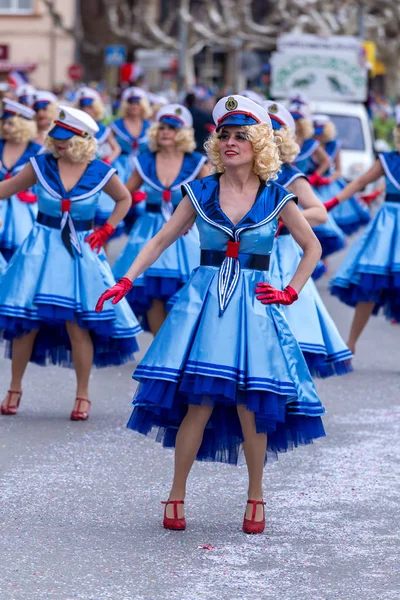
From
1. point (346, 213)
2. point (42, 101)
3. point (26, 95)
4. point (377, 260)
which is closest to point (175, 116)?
point (377, 260)

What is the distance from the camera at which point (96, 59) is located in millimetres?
59500

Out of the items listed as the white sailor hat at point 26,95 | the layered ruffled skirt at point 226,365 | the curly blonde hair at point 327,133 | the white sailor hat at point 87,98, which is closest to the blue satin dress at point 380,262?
the layered ruffled skirt at point 226,365

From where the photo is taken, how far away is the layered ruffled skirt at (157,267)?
977cm

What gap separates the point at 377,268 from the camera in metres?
9.96

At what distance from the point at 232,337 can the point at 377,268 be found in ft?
14.4

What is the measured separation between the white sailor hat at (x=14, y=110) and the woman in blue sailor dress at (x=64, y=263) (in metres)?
3.13

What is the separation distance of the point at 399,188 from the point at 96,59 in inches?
1993

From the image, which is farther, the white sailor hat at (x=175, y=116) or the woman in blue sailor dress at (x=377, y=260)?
the woman in blue sailor dress at (x=377, y=260)

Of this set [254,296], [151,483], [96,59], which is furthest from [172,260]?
[96,59]

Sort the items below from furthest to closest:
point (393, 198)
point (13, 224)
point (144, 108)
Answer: point (144, 108) < point (13, 224) < point (393, 198)

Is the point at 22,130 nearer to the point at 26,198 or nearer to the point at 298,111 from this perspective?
the point at 26,198

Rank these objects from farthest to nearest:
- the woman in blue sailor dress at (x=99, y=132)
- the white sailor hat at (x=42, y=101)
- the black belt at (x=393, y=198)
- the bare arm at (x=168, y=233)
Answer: the woman in blue sailor dress at (x=99, y=132) < the white sailor hat at (x=42, y=101) < the black belt at (x=393, y=198) < the bare arm at (x=168, y=233)

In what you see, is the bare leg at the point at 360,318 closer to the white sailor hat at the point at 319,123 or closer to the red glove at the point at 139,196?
the red glove at the point at 139,196

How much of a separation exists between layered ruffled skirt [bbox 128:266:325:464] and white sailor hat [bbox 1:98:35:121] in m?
5.58
